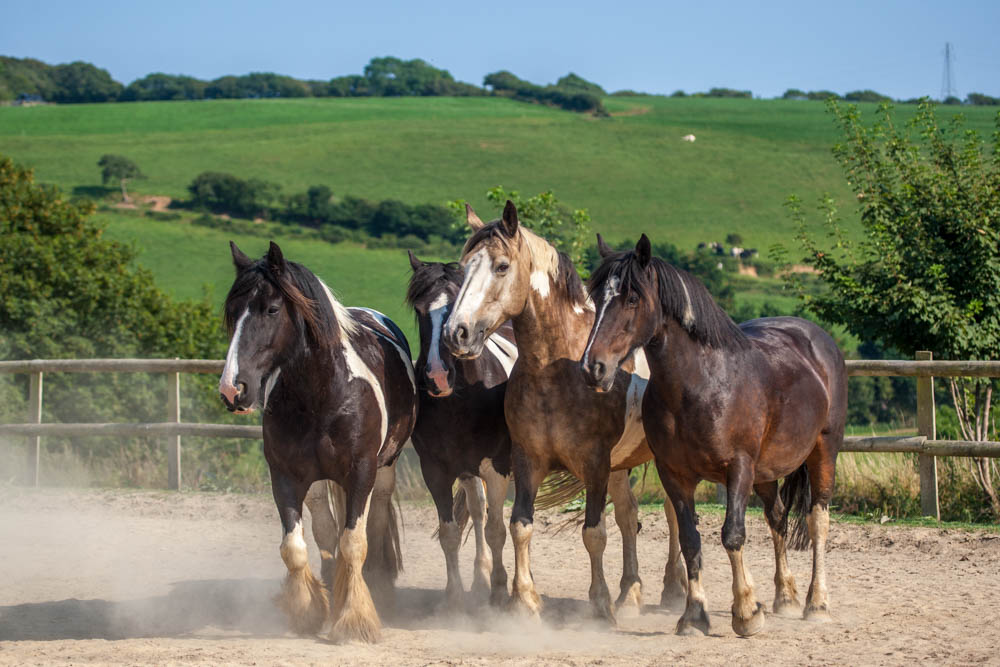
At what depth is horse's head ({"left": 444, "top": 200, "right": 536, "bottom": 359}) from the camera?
4.69m

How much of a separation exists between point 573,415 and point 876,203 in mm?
7076

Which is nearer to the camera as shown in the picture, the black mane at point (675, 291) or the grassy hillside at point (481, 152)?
the black mane at point (675, 291)

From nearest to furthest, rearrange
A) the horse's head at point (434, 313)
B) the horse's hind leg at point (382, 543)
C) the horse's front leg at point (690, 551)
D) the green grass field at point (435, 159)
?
1. the horse's front leg at point (690, 551)
2. the horse's head at point (434, 313)
3. the horse's hind leg at point (382, 543)
4. the green grass field at point (435, 159)

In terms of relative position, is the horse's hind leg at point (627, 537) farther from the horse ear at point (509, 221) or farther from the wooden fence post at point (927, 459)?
the wooden fence post at point (927, 459)

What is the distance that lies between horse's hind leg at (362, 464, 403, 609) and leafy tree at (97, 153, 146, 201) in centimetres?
4591

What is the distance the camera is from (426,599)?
6098 millimetres

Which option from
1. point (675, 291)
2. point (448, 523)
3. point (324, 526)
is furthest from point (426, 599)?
point (675, 291)

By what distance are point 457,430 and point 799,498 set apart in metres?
2.20

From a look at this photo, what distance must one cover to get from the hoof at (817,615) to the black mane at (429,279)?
2.74 metres

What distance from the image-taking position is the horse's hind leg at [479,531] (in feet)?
19.7

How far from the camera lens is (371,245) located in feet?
145

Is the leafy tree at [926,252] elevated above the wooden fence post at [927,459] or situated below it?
above

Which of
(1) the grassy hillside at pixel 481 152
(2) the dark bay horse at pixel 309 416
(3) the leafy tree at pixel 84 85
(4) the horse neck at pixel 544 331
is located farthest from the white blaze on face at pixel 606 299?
(3) the leafy tree at pixel 84 85

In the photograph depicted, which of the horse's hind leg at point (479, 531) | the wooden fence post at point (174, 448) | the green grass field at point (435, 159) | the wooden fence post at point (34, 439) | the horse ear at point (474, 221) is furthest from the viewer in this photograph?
the green grass field at point (435, 159)
